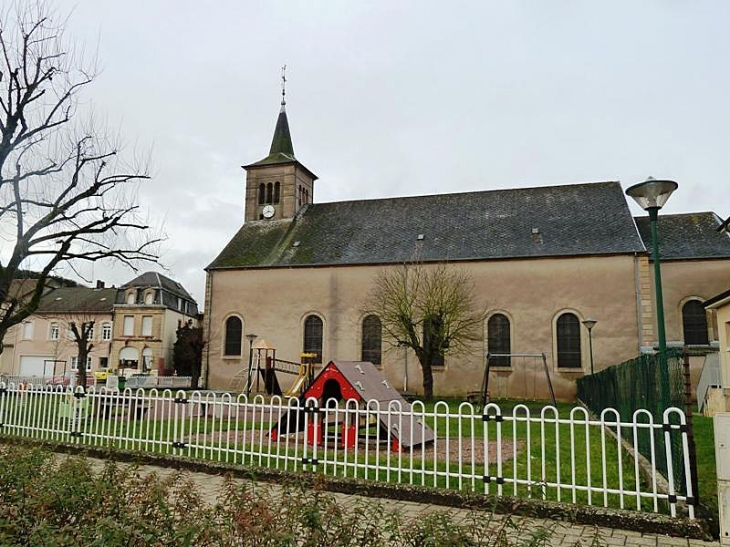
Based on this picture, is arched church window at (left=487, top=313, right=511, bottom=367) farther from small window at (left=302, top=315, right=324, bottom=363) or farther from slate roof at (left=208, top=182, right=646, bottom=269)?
small window at (left=302, top=315, right=324, bottom=363)

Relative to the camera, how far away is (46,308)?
4681 centimetres

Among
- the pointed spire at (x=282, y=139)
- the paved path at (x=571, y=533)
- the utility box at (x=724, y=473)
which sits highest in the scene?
the pointed spire at (x=282, y=139)

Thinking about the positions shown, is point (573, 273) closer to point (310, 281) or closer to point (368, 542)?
point (310, 281)

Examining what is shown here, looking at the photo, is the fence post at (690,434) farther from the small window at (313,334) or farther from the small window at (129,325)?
the small window at (129,325)

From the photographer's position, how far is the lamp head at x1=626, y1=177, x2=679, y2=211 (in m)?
7.23

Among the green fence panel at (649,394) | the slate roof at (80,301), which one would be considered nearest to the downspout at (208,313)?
the green fence panel at (649,394)

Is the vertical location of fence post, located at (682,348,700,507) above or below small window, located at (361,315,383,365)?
below

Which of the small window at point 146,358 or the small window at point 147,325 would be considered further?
the small window at point 147,325

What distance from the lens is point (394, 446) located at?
33.1ft

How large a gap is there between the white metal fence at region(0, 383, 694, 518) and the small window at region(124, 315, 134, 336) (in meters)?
34.0

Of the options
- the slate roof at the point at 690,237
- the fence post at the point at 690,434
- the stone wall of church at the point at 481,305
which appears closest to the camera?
the fence post at the point at 690,434

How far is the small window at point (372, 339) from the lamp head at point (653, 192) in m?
Result: 19.6

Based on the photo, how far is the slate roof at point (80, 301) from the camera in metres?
46.4

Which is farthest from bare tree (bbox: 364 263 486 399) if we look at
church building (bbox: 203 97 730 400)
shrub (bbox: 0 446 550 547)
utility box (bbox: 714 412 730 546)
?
shrub (bbox: 0 446 550 547)
